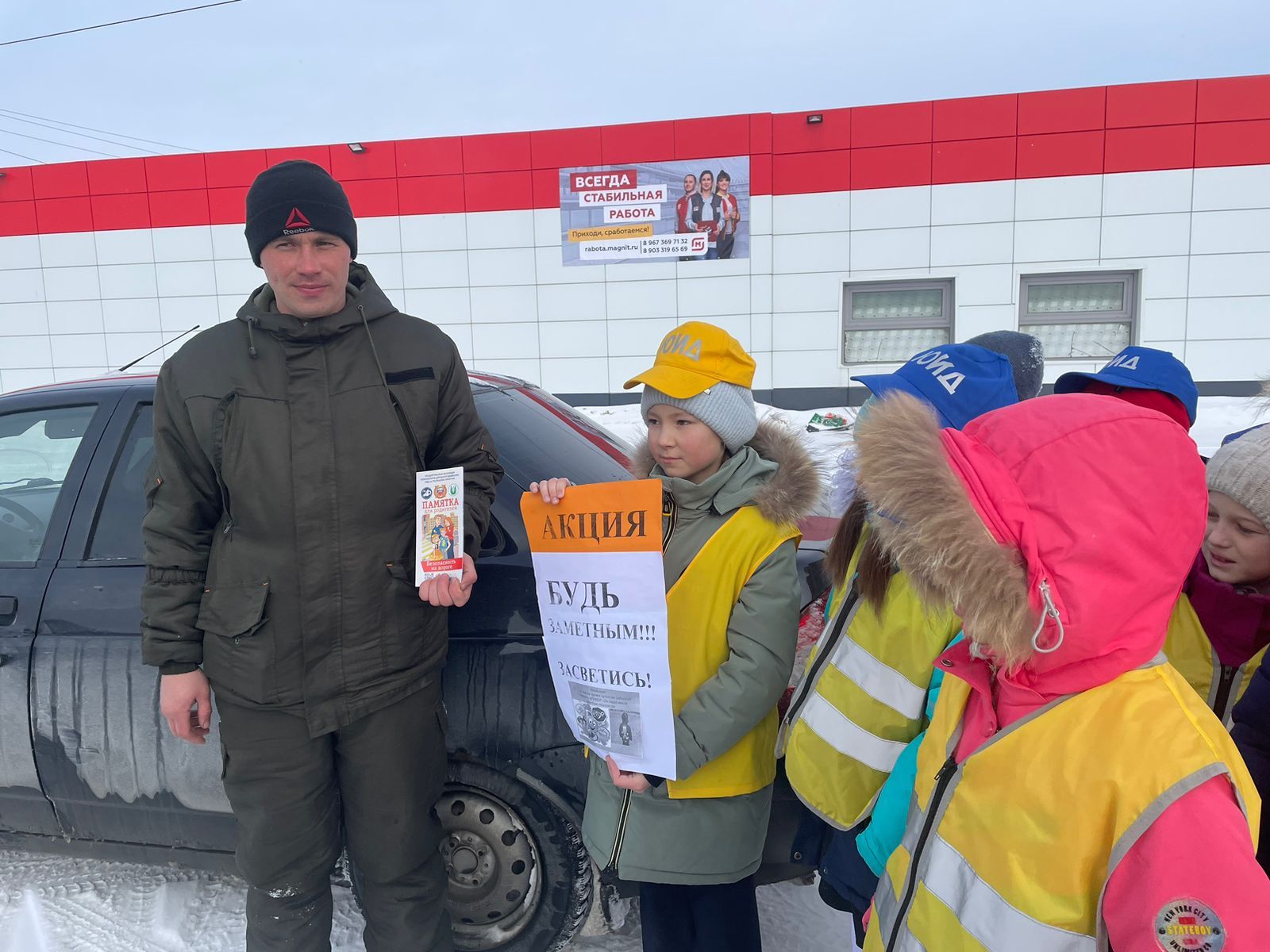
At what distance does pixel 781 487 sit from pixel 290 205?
1344 millimetres

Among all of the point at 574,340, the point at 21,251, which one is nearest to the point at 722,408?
the point at 574,340

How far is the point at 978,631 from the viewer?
3.36 feet

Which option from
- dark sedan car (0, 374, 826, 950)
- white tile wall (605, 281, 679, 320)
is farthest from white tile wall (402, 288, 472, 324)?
dark sedan car (0, 374, 826, 950)

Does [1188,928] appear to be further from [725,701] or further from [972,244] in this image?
[972,244]

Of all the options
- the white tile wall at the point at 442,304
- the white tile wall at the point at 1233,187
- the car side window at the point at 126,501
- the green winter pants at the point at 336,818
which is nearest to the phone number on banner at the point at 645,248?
the white tile wall at the point at 442,304

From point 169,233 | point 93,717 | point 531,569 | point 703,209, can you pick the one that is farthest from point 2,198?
point 531,569

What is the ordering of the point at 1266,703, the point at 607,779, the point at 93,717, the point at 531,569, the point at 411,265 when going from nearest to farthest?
the point at 1266,703, the point at 607,779, the point at 531,569, the point at 93,717, the point at 411,265

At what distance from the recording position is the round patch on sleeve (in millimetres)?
829

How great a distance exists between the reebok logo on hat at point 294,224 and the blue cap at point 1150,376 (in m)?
2.04

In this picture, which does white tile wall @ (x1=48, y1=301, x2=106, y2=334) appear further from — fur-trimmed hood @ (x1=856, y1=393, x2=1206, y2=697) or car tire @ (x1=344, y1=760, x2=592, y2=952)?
fur-trimmed hood @ (x1=856, y1=393, x2=1206, y2=697)

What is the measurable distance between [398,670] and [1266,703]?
1803mm

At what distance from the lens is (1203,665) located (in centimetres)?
159

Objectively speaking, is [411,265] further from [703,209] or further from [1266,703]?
[1266,703]

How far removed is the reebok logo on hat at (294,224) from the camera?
5.82ft
